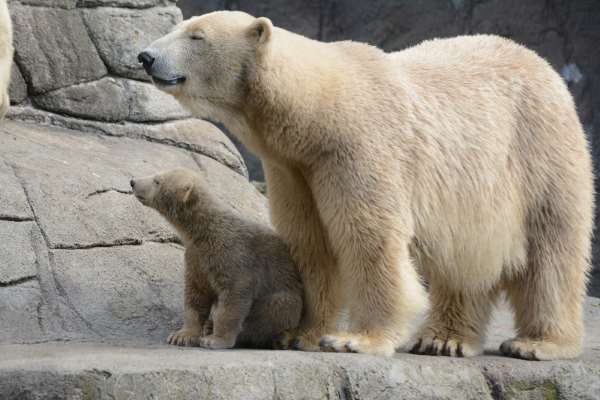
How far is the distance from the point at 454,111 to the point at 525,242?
815 millimetres

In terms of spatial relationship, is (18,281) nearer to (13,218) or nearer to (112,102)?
(13,218)

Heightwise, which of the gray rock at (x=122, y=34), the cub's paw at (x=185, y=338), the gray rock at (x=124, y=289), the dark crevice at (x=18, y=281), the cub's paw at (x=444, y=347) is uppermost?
the gray rock at (x=122, y=34)

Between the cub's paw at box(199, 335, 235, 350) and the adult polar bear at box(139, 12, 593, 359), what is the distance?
0.44 m

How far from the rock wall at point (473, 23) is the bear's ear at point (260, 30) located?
6.49 m

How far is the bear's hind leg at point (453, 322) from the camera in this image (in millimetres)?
6195

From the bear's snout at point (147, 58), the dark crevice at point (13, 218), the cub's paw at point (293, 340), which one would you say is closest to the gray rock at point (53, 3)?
the dark crevice at point (13, 218)

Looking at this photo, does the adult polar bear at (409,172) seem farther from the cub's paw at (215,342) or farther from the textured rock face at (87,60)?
the textured rock face at (87,60)

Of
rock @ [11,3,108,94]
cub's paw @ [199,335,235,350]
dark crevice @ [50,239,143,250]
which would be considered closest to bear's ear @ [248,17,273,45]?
cub's paw @ [199,335,235,350]

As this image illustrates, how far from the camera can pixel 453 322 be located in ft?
20.7

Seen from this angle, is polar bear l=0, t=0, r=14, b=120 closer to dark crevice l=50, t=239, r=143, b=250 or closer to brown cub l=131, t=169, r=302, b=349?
dark crevice l=50, t=239, r=143, b=250

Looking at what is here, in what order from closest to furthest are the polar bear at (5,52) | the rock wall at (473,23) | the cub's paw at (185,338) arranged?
the cub's paw at (185,338) < the polar bear at (5,52) < the rock wall at (473,23)

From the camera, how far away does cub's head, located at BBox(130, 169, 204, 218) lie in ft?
19.4

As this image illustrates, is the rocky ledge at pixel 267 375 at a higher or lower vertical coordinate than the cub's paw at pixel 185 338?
higher

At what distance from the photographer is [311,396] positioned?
4957 millimetres
